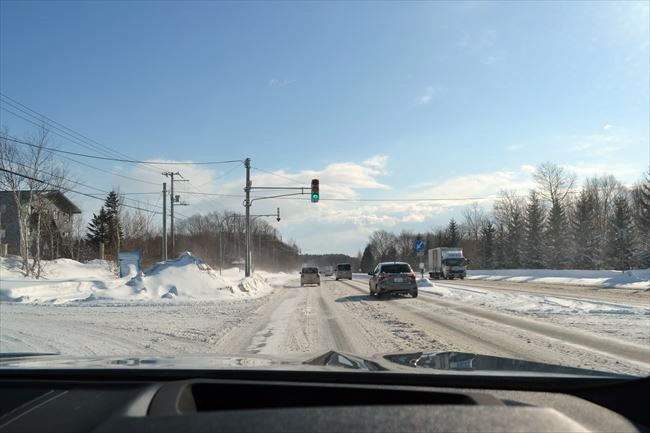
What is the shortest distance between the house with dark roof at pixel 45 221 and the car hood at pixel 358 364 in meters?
47.0

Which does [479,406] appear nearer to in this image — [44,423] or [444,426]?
[444,426]

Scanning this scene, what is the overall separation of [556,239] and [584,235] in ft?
13.1

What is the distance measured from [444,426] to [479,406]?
23cm

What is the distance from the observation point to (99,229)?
77.2m

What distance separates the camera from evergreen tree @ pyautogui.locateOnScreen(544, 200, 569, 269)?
7006 cm

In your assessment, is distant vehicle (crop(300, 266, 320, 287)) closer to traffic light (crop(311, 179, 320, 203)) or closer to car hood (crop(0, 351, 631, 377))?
traffic light (crop(311, 179, 320, 203))

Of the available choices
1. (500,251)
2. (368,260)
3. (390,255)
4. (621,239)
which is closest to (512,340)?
(621,239)

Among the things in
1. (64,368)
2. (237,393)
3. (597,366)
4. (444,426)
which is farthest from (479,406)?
(597,366)

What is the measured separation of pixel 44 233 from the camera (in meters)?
62.8

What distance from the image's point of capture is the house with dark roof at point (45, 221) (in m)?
49.4

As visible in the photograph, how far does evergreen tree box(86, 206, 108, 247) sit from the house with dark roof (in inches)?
124

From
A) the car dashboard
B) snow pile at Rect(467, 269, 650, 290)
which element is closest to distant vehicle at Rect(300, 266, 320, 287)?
snow pile at Rect(467, 269, 650, 290)

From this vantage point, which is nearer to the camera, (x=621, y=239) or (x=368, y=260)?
(x=621, y=239)

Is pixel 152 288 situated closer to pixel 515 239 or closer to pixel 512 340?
pixel 512 340
